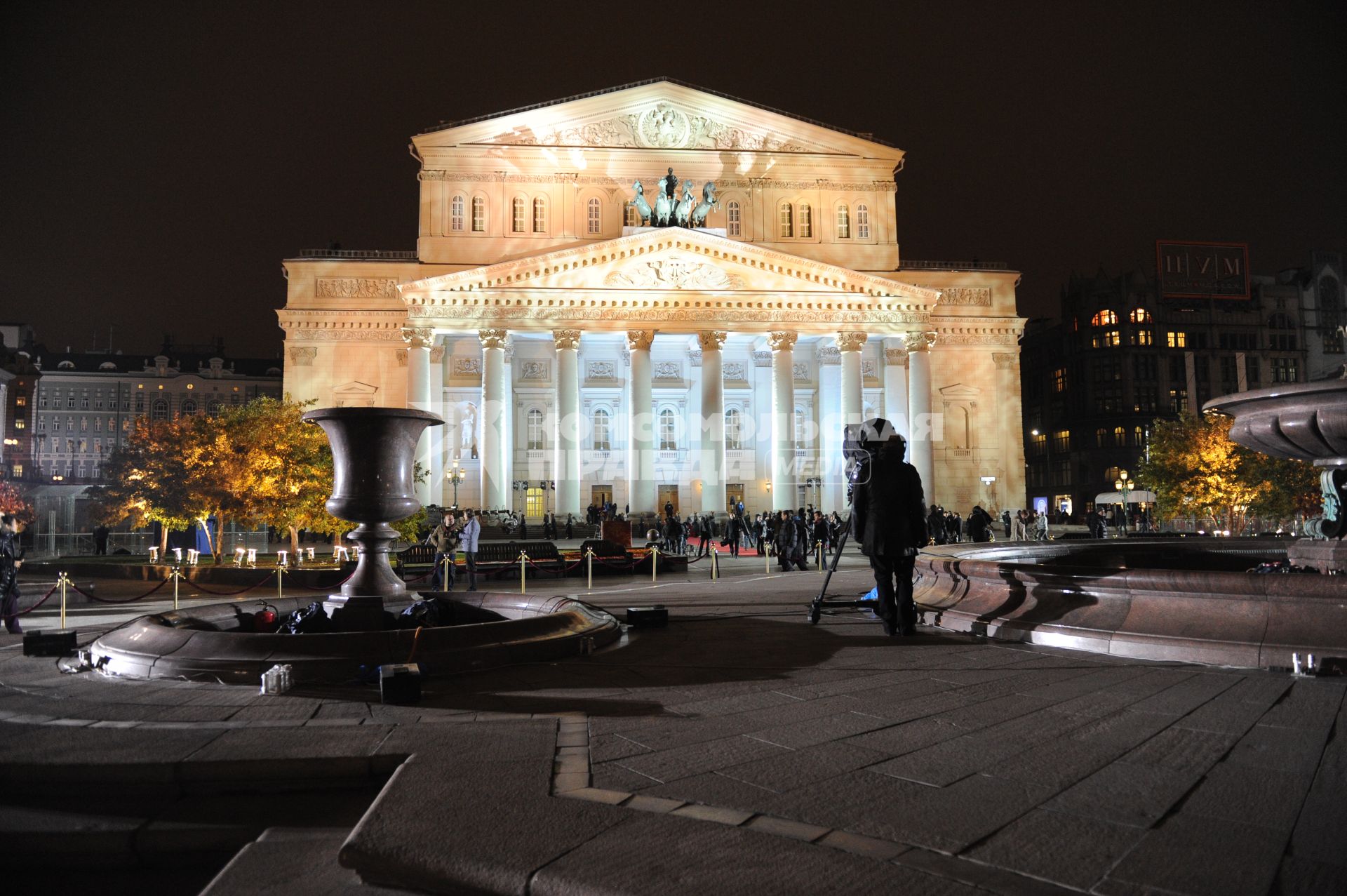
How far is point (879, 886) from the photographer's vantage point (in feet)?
9.74

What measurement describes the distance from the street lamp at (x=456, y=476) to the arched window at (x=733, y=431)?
15904 millimetres

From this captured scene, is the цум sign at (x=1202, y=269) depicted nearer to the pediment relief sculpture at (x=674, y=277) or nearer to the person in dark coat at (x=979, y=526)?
the pediment relief sculpture at (x=674, y=277)

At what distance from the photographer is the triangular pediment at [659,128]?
54.1 meters

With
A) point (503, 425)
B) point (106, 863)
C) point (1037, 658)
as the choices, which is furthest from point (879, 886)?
point (503, 425)

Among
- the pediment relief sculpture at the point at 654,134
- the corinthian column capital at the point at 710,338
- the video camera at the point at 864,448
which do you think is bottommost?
the video camera at the point at 864,448

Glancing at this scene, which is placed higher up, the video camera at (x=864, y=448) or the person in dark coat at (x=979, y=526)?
the video camera at (x=864, y=448)

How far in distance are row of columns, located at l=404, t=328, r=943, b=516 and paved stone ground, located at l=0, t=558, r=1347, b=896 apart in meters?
39.7

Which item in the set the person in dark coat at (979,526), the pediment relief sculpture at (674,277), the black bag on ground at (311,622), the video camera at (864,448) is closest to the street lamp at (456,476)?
the pediment relief sculpture at (674,277)

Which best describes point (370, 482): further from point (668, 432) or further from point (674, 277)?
point (668, 432)

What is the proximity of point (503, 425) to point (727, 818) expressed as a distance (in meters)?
44.7

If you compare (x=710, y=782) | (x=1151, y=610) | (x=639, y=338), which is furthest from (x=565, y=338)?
(x=710, y=782)

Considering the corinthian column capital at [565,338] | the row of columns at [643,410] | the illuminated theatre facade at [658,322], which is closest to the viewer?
the row of columns at [643,410]

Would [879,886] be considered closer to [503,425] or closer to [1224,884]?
[1224,884]

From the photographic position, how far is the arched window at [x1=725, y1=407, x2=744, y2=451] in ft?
181
